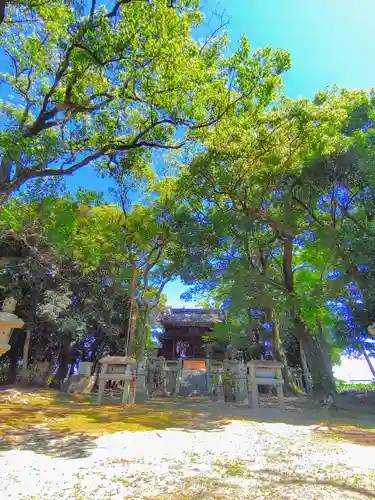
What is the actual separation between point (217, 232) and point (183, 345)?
548 inches

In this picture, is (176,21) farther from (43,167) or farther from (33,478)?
(33,478)

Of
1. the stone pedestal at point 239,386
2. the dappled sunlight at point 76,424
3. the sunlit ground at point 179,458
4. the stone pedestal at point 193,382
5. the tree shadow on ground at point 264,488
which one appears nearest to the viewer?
the tree shadow on ground at point 264,488

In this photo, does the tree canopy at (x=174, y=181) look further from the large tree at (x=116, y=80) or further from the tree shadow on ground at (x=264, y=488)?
the tree shadow on ground at (x=264, y=488)

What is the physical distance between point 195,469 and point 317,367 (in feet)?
25.9

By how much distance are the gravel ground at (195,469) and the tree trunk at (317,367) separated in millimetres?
5201

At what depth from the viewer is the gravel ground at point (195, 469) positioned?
9.50 feet

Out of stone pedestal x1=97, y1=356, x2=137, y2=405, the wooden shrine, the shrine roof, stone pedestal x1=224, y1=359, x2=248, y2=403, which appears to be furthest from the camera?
the wooden shrine

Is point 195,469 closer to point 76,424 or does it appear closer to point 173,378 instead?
point 76,424

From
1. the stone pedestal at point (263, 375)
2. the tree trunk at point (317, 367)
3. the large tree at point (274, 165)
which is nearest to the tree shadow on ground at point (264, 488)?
the stone pedestal at point (263, 375)

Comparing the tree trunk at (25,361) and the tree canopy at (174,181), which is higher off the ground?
the tree canopy at (174,181)

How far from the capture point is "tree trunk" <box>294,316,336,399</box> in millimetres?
9828

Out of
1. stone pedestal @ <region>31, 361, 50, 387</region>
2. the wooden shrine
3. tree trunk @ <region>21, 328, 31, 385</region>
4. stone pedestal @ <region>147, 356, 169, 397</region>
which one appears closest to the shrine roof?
the wooden shrine

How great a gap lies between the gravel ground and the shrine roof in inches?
605

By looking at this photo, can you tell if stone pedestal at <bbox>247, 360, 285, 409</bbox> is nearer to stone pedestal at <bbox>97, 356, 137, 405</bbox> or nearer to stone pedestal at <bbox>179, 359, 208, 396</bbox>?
stone pedestal at <bbox>97, 356, 137, 405</bbox>
